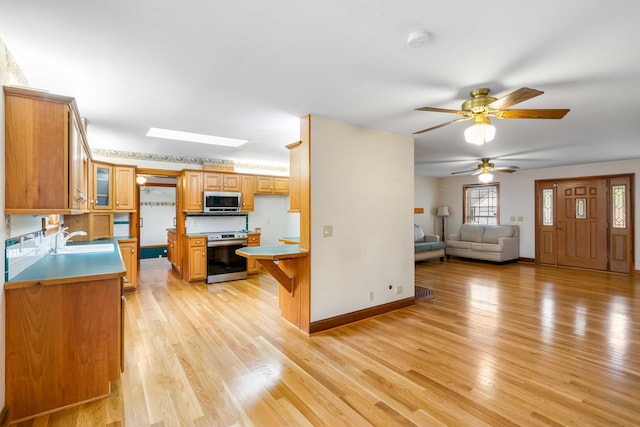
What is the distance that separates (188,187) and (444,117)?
171 inches

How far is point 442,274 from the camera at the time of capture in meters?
6.31

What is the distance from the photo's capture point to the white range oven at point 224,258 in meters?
5.54

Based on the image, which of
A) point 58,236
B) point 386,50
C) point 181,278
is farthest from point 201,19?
point 181,278

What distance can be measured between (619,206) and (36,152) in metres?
9.08

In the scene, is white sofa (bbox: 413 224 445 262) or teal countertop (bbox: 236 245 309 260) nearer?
teal countertop (bbox: 236 245 309 260)

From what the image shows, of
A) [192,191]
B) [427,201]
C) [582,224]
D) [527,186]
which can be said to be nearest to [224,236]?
[192,191]

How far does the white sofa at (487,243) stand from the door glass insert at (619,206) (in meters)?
1.80

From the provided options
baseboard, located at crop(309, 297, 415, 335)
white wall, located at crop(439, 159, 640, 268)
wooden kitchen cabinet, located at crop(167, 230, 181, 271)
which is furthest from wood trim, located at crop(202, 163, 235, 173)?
white wall, located at crop(439, 159, 640, 268)

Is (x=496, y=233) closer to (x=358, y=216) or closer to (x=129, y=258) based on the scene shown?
(x=358, y=216)

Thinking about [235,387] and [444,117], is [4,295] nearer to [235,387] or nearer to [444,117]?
[235,387]

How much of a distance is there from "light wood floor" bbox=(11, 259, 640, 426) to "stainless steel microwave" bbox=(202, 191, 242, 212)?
183cm

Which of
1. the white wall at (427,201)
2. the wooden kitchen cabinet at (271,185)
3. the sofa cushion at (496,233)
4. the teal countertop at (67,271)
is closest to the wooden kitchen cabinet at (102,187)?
the teal countertop at (67,271)

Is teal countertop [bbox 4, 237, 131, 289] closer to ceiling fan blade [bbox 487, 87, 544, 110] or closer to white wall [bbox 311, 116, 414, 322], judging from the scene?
white wall [bbox 311, 116, 414, 322]

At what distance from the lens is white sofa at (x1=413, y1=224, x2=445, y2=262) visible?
24.0ft
